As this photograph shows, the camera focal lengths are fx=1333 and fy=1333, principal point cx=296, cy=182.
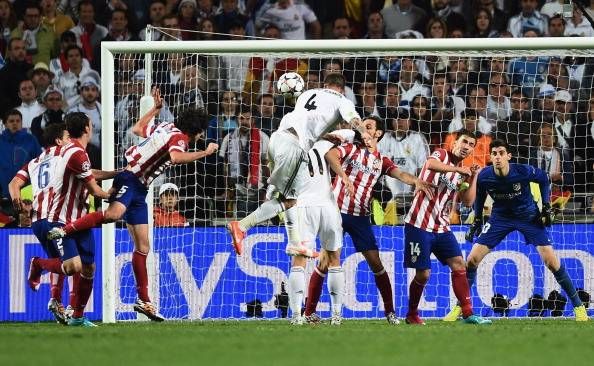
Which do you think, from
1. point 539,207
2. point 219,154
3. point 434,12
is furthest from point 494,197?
point 434,12

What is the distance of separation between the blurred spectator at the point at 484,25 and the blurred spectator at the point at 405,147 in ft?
10.5

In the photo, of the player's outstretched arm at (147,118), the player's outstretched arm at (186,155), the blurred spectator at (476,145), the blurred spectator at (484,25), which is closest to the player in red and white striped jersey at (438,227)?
the blurred spectator at (476,145)

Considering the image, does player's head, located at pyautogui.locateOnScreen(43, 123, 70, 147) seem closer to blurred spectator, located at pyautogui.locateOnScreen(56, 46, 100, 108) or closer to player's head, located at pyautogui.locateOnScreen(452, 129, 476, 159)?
player's head, located at pyautogui.locateOnScreen(452, 129, 476, 159)

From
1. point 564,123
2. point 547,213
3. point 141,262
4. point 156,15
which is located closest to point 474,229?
point 547,213

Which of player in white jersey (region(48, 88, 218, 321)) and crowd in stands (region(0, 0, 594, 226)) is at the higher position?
crowd in stands (region(0, 0, 594, 226))

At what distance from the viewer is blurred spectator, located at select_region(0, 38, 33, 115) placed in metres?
18.8

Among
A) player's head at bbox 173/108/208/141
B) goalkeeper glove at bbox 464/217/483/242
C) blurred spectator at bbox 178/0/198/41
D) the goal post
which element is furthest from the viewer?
blurred spectator at bbox 178/0/198/41

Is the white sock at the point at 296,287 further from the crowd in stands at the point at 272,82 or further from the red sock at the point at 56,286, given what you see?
the crowd in stands at the point at 272,82

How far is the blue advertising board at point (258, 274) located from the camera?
50.5 ft

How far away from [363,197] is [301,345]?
4.20 meters

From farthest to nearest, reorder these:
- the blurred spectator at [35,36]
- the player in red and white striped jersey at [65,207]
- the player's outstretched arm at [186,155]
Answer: the blurred spectator at [35,36] → the player in red and white striped jersey at [65,207] → the player's outstretched arm at [186,155]

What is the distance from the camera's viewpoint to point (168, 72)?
16.0 metres

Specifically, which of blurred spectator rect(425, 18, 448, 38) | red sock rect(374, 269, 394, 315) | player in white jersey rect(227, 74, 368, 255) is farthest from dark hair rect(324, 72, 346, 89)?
blurred spectator rect(425, 18, 448, 38)

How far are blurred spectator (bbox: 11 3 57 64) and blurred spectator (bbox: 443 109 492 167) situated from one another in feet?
21.4
